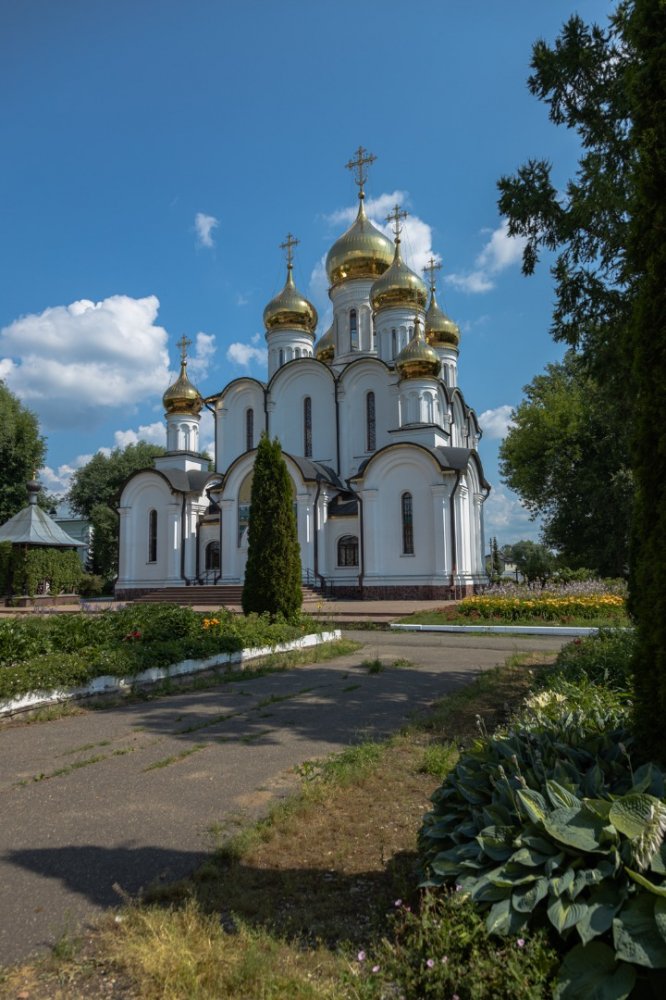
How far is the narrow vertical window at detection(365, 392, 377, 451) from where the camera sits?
93.5 feet

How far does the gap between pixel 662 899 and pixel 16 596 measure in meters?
29.0

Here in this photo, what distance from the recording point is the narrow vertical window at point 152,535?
2875cm

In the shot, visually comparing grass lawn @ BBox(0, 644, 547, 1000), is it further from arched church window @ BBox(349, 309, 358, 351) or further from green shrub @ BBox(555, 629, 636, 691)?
arched church window @ BBox(349, 309, 358, 351)

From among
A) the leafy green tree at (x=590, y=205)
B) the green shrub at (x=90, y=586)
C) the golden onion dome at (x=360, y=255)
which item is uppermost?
the golden onion dome at (x=360, y=255)

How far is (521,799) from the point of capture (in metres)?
2.50

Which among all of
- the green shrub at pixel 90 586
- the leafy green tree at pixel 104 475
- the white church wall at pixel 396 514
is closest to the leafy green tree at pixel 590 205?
the white church wall at pixel 396 514

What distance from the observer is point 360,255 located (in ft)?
101

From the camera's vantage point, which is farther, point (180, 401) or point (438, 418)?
point (180, 401)

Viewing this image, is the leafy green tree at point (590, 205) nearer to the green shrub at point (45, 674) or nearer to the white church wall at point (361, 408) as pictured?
the green shrub at point (45, 674)

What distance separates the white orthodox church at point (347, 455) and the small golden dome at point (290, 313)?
0.22 ft

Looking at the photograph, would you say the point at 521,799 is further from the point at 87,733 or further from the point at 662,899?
the point at 87,733

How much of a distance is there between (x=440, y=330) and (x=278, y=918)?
32967 mm

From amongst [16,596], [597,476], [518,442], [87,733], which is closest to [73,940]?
[87,733]

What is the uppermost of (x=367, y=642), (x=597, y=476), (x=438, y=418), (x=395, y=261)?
(x=395, y=261)
